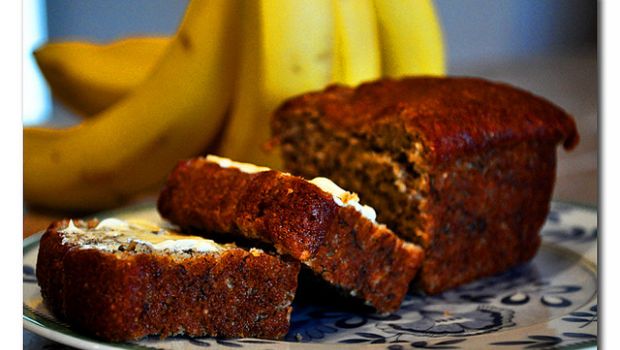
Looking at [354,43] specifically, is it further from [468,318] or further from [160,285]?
[160,285]

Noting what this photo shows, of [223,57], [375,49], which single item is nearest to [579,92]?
[375,49]

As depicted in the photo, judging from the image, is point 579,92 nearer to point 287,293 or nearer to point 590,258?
point 590,258

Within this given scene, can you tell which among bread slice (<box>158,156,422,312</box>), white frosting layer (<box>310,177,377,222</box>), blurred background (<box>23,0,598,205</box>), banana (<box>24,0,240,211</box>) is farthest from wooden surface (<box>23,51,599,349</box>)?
white frosting layer (<box>310,177,377,222</box>)

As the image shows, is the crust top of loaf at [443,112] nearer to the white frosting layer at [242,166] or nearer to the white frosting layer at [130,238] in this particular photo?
the white frosting layer at [242,166]

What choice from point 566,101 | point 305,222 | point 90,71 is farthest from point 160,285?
point 566,101

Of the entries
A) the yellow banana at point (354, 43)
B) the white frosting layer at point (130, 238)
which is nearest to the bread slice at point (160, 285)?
the white frosting layer at point (130, 238)

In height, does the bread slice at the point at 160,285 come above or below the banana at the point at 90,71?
below

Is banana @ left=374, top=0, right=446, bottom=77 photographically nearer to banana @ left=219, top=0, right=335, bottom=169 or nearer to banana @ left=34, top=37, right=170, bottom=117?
banana @ left=219, top=0, right=335, bottom=169
